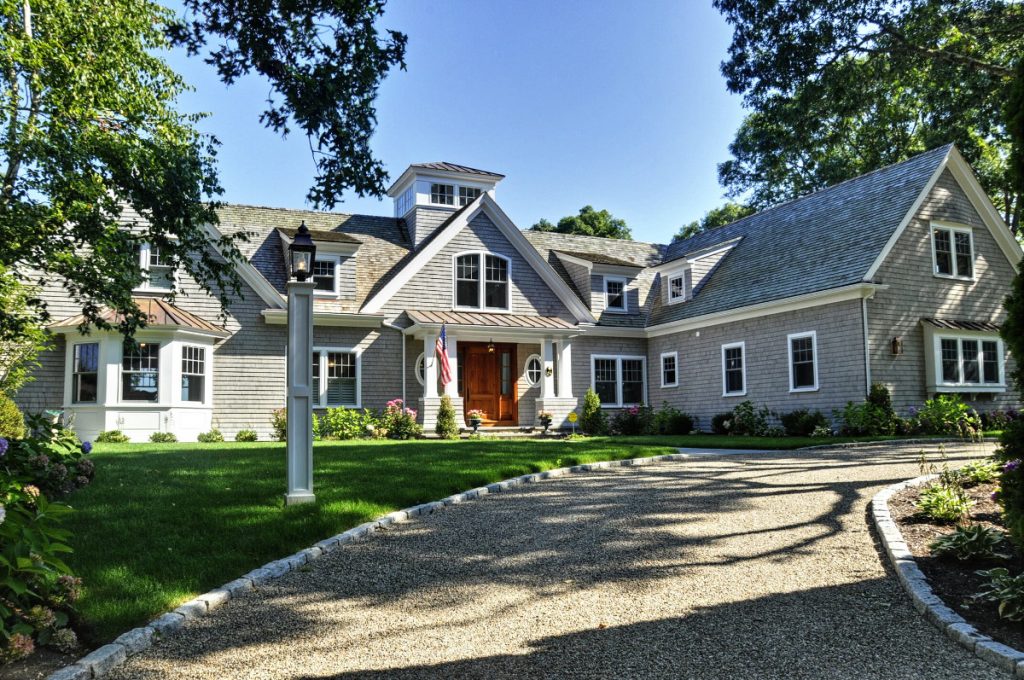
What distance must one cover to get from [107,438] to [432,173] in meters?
12.3

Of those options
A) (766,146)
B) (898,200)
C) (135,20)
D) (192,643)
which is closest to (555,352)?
(766,146)

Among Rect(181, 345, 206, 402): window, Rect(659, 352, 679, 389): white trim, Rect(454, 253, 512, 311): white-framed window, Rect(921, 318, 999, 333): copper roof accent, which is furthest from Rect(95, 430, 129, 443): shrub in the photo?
Rect(921, 318, 999, 333): copper roof accent

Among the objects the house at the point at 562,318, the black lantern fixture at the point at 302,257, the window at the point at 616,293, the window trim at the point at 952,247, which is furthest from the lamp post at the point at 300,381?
the window at the point at 616,293

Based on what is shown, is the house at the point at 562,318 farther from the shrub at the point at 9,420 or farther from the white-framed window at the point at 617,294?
the shrub at the point at 9,420

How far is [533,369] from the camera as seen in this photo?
23.0m

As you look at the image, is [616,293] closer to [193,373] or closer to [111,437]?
[193,373]

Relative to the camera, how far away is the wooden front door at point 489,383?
22250 mm

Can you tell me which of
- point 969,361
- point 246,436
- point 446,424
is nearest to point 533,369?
point 446,424

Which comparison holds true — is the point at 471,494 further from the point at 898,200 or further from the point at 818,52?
the point at 898,200

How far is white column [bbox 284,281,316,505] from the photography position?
7.49 meters

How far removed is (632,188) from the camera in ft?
78.7

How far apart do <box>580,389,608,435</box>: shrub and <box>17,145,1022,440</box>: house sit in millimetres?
595

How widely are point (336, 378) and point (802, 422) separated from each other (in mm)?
12178

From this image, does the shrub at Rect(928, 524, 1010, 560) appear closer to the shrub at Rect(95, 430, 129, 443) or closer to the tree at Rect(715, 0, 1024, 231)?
the tree at Rect(715, 0, 1024, 231)
